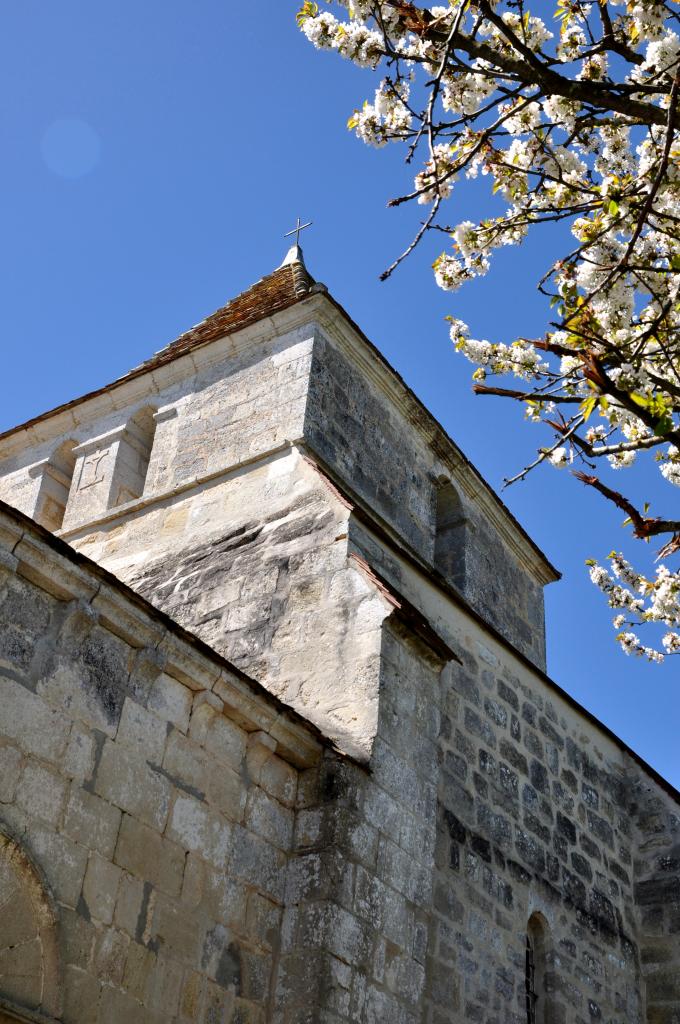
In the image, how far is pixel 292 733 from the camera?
5844 millimetres

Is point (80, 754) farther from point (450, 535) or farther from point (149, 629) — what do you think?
point (450, 535)

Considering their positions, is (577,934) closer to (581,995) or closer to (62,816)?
(581,995)

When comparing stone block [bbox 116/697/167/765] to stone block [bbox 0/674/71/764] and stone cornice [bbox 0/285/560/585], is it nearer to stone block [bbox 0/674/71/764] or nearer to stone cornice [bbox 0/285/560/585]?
stone block [bbox 0/674/71/764]

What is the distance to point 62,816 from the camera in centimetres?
470

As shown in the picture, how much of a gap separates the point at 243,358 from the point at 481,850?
13.7 feet

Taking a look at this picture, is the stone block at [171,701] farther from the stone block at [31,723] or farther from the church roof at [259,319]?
the church roof at [259,319]

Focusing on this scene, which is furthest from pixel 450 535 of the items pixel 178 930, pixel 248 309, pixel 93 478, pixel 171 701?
pixel 178 930

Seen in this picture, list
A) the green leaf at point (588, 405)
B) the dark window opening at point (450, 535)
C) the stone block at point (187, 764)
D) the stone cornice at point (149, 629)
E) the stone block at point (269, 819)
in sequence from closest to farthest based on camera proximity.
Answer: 1. the green leaf at point (588, 405)
2. the stone cornice at point (149, 629)
3. the stone block at point (187, 764)
4. the stone block at point (269, 819)
5. the dark window opening at point (450, 535)

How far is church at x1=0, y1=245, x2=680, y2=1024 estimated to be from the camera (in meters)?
4.85

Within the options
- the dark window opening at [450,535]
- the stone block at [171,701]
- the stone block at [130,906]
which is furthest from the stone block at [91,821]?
the dark window opening at [450,535]

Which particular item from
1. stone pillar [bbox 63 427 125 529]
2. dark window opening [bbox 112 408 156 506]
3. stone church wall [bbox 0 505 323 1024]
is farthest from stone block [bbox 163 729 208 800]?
dark window opening [bbox 112 408 156 506]

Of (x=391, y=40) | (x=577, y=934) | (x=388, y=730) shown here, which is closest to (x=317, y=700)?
(x=388, y=730)

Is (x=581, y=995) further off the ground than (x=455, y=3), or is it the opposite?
(x=455, y=3)

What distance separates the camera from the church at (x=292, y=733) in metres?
4.85
